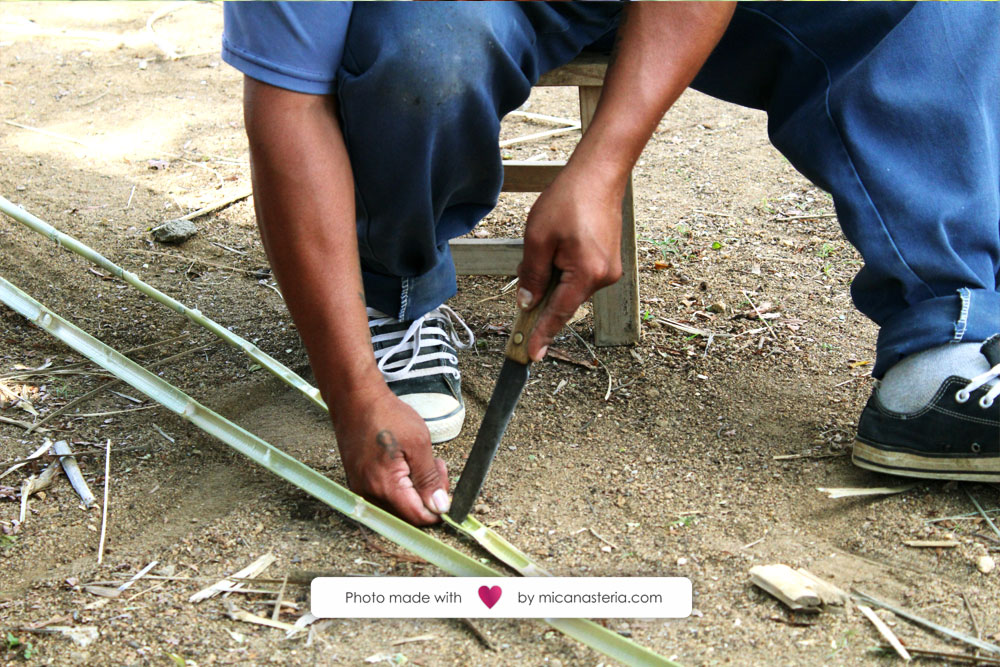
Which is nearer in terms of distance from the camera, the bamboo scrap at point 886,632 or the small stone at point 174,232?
the bamboo scrap at point 886,632

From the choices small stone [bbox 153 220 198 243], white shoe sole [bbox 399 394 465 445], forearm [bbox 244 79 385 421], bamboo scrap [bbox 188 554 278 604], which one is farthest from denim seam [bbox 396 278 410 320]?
small stone [bbox 153 220 198 243]

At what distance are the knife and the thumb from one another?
1.0 inches

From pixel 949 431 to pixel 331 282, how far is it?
1.00 metres

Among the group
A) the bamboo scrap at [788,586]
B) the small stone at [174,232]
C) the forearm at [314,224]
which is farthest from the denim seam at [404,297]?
the small stone at [174,232]

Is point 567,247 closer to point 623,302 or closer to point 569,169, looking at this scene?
point 569,169

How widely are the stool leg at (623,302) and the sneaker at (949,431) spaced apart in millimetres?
615

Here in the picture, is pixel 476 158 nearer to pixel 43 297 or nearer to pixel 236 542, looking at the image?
pixel 236 542

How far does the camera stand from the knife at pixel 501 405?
132 centimetres

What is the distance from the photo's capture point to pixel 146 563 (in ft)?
4.54

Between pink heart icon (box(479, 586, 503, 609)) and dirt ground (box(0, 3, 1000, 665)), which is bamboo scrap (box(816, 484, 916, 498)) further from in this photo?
pink heart icon (box(479, 586, 503, 609))

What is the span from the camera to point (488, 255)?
7.25 ft

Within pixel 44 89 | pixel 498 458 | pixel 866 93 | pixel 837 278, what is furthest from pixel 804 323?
pixel 44 89

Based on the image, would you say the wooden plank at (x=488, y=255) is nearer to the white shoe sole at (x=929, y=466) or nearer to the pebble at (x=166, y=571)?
the white shoe sole at (x=929, y=466)

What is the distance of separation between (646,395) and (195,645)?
99 cm
